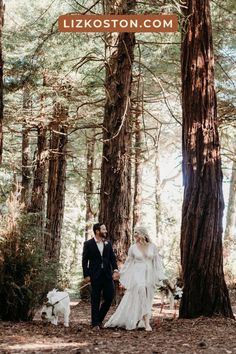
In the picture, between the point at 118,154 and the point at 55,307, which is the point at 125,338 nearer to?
the point at 55,307

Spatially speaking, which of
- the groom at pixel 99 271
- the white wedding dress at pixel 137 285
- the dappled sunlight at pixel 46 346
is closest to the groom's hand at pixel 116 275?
the groom at pixel 99 271

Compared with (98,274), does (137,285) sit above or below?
A: below

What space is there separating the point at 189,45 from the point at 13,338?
549 centimetres

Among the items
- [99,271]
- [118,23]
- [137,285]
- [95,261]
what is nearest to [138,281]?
[137,285]

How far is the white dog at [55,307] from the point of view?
8.98m

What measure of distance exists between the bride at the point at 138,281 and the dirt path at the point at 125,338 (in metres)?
0.25

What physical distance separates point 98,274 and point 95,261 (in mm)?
211

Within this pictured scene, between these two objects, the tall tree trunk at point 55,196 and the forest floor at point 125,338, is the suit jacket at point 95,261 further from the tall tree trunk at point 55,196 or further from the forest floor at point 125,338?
the tall tree trunk at point 55,196

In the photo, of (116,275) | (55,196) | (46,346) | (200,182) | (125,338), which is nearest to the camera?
(46,346)

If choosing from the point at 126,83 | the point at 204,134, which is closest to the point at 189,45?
the point at 204,134

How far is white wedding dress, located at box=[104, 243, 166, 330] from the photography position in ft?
28.1

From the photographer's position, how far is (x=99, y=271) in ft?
28.4

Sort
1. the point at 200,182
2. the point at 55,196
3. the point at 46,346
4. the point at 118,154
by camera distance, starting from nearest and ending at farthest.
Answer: the point at 46,346 < the point at 200,182 < the point at 118,154 < the point at 55,196

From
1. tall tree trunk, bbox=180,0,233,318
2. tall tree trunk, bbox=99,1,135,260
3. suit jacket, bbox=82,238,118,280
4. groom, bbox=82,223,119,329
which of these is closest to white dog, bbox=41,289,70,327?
groom, bbox=82,223,119,329
